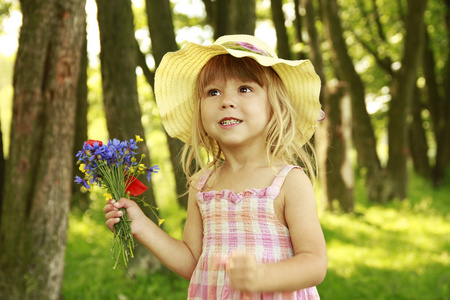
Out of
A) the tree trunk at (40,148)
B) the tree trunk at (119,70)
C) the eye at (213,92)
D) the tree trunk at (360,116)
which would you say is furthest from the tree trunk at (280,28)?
the eye at (213,92)

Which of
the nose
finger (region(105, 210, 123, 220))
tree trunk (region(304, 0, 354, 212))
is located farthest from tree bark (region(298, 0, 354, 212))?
finger (region(105, 210, 123, 220))

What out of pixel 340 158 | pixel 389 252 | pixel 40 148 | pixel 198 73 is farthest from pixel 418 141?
pixel 198 73

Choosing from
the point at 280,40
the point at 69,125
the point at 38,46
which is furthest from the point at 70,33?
the point at 280,40

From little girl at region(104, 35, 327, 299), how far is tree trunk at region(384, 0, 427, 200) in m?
9.11

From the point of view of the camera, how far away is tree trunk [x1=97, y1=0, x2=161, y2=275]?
14.5 ft

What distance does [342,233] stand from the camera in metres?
7.86

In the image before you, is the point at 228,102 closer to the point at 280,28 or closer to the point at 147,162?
the point at 147,162

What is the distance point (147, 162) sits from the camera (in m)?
3.97

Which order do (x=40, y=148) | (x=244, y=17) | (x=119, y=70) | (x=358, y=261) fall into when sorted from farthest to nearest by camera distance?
(x=358, y=261)
(x=244, y=17)
(x=119, y=70)
(x=40, y=148)

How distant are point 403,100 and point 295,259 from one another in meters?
9.70

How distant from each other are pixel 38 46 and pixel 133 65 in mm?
1106

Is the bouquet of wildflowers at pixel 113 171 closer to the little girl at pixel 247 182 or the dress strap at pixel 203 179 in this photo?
the little girl at pixel 247 182

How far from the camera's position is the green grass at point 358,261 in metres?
5.09

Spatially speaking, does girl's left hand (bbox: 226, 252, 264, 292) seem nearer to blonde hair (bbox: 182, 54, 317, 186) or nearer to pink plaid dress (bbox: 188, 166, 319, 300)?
pink plaid dress (bbox: 188, 166, 319, 300)
